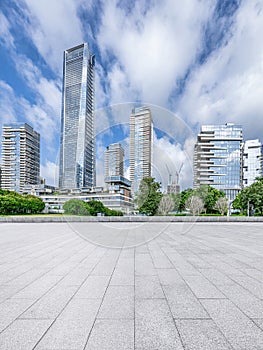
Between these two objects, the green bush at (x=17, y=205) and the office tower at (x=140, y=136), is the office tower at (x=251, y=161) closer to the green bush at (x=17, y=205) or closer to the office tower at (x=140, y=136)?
the green bush at (x=17, y=205)

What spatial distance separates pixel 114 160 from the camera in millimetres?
9875

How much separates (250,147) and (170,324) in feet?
518

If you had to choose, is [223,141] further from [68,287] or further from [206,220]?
[68,287]

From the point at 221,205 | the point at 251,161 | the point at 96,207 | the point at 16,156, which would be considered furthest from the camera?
the point at 16,156

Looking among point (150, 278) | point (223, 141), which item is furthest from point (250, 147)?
point (150, 278)

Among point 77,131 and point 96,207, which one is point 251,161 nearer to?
point 96,207

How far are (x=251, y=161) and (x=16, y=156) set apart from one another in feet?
486

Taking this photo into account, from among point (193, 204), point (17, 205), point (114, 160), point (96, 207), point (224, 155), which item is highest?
point (224, 155)

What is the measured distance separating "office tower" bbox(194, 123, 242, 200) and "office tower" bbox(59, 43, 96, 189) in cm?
10014

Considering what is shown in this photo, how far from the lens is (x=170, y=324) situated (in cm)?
303

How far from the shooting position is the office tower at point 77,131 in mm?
9086

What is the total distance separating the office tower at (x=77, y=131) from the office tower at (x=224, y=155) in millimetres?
100137

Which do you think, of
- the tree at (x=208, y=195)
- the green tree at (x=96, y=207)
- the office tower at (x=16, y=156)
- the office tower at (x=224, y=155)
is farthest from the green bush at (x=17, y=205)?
the office tower at (x=16, y=156)

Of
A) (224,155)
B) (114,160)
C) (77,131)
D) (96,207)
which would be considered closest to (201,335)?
(114,160)
